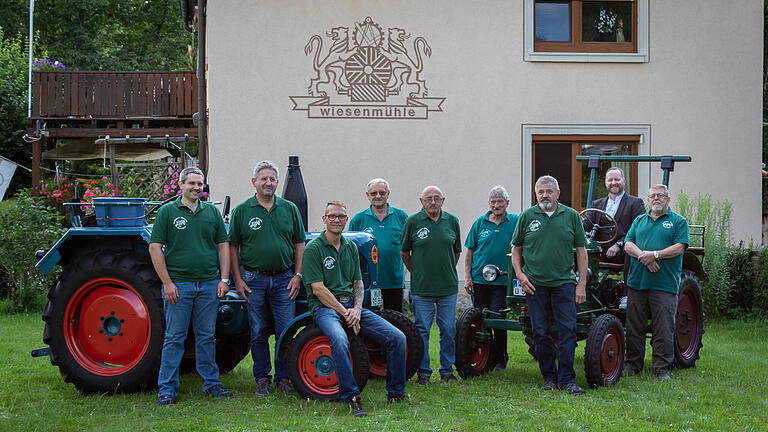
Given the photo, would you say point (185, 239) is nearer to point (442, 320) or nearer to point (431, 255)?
point (431, 255)

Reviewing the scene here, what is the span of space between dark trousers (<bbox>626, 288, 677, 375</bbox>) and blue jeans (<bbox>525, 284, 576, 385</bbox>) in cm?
91

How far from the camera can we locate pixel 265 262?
20.1 ft

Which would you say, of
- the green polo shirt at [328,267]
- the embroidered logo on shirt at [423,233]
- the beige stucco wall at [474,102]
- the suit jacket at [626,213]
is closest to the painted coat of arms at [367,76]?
the beige stucco wall at [474,102]

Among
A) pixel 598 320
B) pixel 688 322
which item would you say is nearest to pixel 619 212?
pixel 688 322

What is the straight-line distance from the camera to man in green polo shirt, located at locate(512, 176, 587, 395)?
6.32 meters

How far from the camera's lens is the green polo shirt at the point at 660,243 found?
6871 millimetres

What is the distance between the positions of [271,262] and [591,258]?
271 centimetres

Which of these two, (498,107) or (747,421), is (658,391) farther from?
(498,107)

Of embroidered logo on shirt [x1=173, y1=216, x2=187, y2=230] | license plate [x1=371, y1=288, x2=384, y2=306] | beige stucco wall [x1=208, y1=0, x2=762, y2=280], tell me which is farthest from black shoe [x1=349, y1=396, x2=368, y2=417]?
beige stucco wall [x1=208, y1=0, x2=762, y2=280]

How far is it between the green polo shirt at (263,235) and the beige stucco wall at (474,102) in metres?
4.69

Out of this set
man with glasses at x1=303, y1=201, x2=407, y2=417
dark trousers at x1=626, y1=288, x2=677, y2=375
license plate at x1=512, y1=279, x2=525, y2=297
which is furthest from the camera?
dark trousers at x1=626, y1=288, x2=677, y2=375

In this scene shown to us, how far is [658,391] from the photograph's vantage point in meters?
6.39

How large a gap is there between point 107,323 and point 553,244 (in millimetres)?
3493

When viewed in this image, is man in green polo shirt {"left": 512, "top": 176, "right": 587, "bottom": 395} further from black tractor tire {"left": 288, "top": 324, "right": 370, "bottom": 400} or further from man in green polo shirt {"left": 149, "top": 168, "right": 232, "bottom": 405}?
man in green polo shirt {"left": 149, "top": 168, "right": 232, "bottom": 405}
